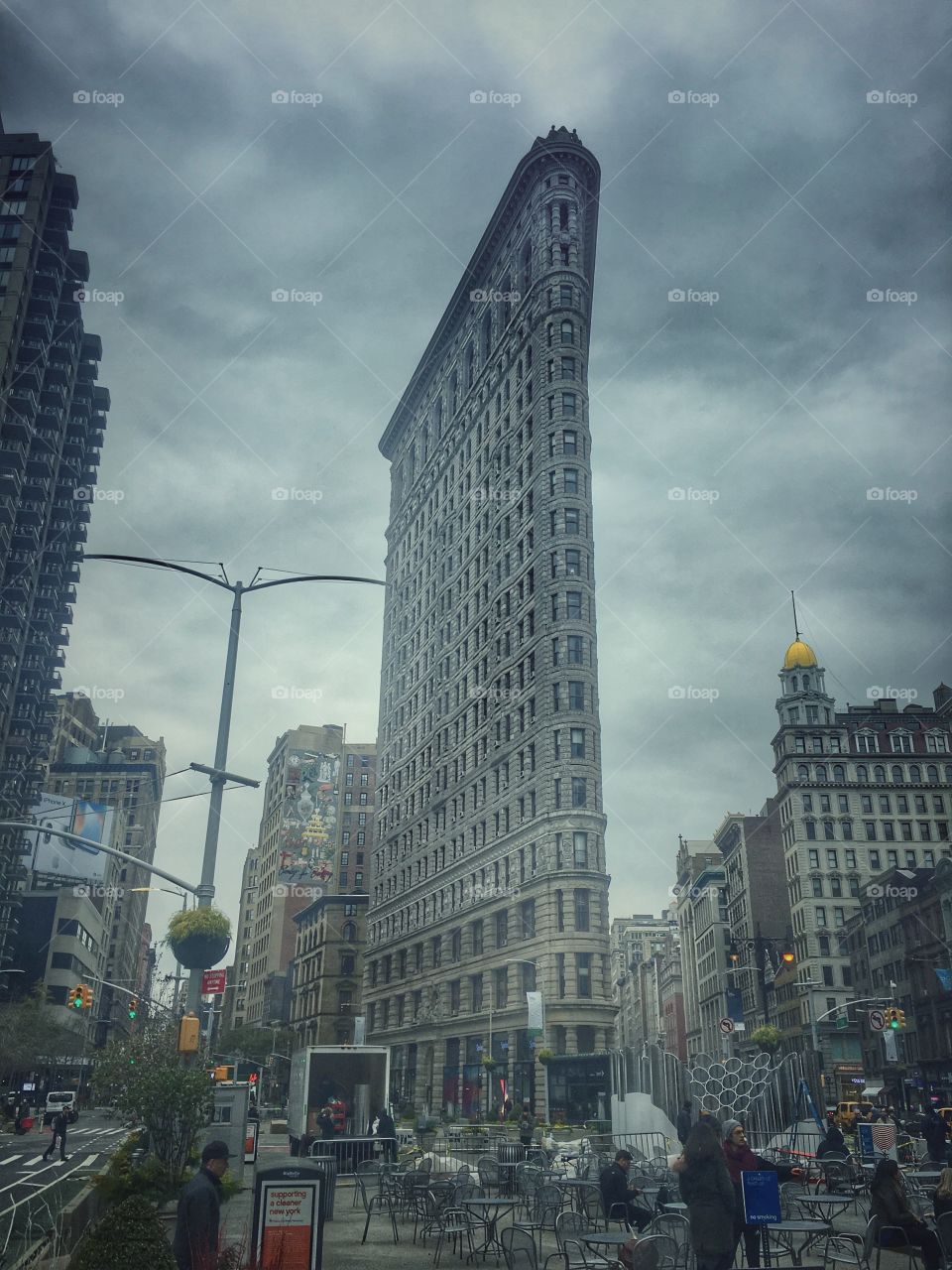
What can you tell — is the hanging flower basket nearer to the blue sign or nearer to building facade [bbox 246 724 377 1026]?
the blue sign

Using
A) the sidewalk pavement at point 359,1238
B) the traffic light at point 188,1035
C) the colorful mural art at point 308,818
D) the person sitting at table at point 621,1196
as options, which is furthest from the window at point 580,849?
the colorful mural art at point 308,818

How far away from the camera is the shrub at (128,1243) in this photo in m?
7.45

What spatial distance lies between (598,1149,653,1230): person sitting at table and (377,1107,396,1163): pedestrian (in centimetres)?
1262

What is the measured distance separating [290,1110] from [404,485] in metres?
80.8

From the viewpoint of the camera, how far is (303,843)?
171 metres

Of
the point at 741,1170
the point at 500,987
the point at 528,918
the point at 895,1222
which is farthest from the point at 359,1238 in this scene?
the point at 500,987

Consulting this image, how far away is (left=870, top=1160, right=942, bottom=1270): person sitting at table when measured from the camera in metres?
11.8

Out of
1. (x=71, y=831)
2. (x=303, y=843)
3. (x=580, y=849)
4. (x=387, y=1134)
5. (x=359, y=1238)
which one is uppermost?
(x=303, y=843)

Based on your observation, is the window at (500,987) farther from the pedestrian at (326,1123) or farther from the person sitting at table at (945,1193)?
the person sitting at table at (945,1193)

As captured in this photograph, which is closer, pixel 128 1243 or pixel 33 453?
pixel 128 1243

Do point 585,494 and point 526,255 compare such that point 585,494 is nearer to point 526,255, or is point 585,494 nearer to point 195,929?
point 526,255

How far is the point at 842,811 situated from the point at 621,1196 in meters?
104

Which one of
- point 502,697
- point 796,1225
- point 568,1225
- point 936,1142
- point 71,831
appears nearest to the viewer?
point 796,1225

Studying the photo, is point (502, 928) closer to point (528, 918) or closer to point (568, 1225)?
point (528, 918)
